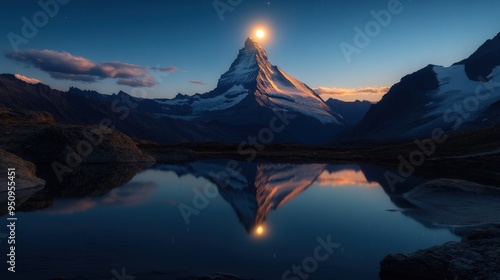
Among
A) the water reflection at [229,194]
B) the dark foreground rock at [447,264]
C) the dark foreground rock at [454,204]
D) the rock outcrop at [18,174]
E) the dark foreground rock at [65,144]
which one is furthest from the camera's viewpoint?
the dark foreground rock at [65,144]

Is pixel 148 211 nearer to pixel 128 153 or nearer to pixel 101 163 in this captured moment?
pixel 101 163

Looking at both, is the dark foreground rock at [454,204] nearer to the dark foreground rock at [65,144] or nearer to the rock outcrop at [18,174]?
the rock outcrop at [18,174]

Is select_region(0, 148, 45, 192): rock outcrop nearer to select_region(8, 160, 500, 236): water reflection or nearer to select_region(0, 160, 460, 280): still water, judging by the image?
select_region(8, 160, 500, 236): water reflection

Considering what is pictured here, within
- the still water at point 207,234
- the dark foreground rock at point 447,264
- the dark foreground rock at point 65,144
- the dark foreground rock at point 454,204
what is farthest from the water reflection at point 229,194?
the dark foreground rock at point 65,144

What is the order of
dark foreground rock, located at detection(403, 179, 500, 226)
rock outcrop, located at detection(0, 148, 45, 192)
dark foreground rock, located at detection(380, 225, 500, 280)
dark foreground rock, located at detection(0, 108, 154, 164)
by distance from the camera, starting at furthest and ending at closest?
dark foreground rock, located at detection(0, 108, 154, 164)
rock outcrop, located at detection(0, 148, 45, 192)
dark foreground rock, located at detection(403, 179, 500, 226)
dark foreground rock, located at detection(380, 225, 500, 280)

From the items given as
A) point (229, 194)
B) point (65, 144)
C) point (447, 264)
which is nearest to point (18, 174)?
point (229, 194)

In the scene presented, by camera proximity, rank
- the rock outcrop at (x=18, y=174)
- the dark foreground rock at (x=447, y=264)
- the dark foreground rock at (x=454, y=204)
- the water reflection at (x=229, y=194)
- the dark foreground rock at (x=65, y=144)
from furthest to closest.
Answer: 1. the dark foreground rock at (x=65, y=144)
2. the rock outcrop at (x=18, y=174)
3. the water reflection at (x=229, y=194)
4. the dark foreground rock at (x=454, y=204)
5. the dark foreground rock at (x=447, y=264)

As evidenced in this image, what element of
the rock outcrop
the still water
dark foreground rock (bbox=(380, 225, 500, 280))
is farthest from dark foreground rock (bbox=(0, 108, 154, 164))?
dark foreground rock (bbox=(380, 225, 500, 280))
